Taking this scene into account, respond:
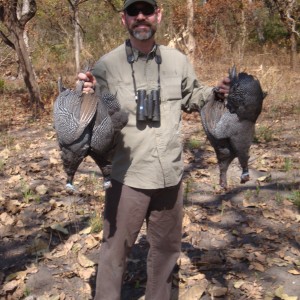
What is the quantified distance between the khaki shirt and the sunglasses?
0.79 ft

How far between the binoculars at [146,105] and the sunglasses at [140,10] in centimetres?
43

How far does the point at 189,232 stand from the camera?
4406mm

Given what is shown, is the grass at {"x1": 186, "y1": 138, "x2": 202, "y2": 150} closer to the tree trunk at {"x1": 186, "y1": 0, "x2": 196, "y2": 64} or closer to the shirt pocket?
the shirt pocket

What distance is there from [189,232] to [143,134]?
201 cm

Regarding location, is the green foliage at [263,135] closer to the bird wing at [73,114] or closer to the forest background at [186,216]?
the forest background at [186,216]

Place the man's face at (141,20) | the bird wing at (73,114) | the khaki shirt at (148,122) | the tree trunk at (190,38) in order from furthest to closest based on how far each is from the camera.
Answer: the tree trunk at (190,38) < the khaki shirt at (148,122) < the man's face at (141,20) < the bird wing at (73,114)

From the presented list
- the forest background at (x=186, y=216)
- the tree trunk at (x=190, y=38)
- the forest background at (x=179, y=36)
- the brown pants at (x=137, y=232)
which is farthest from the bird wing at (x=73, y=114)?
the tree trunk at (x=190, y=38)

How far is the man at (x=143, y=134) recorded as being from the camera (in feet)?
8.52

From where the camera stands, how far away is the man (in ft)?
8.52

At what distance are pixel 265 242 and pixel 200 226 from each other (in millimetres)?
656

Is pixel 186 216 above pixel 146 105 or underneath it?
underneath

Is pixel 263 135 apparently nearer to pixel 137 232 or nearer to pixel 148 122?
pixel 137 232

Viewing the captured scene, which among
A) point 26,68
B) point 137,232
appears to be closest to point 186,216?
point 137,232

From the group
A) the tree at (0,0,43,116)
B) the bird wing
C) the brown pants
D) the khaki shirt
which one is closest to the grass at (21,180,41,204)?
the brown pants
